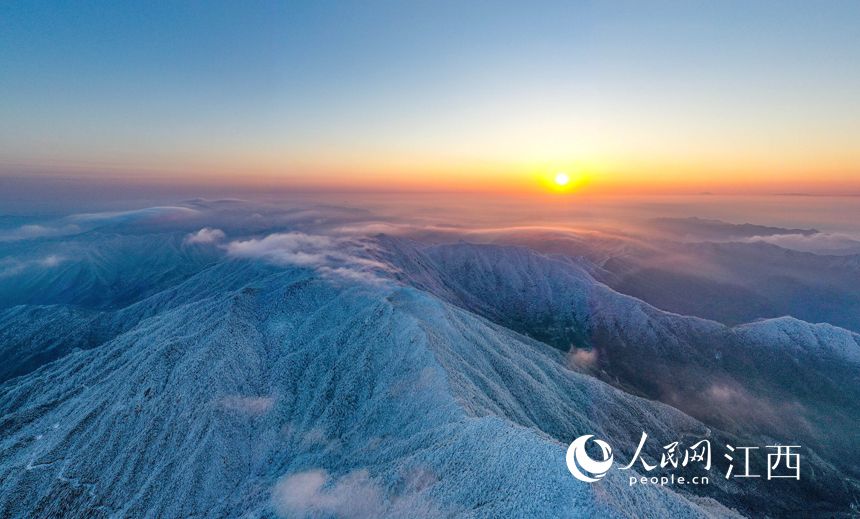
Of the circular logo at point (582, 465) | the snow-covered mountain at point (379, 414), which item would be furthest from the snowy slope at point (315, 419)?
the circular logo at point (582, 465)

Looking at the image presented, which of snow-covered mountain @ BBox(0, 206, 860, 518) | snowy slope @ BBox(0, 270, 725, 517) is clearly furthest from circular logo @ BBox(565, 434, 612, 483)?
snow-covered mountain @ BBox(0, 206, 860, 518)

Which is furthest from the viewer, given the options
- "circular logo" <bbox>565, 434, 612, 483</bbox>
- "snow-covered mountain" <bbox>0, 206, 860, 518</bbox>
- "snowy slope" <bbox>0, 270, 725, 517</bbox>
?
"snow-covered mountain" <bbox>0, 206, 860, 518</bbox>

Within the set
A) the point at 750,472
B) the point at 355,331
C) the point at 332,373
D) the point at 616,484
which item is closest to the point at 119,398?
the point at 332,373

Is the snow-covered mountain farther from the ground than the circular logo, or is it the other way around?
the circular logo

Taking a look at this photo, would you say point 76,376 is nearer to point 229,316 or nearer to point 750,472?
point 229,316

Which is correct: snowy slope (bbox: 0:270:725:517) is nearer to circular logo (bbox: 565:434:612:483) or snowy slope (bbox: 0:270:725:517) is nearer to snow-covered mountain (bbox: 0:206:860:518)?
snow-covered mountain (bbox: 0:206:860:518)

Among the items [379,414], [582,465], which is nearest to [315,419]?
[379,414]

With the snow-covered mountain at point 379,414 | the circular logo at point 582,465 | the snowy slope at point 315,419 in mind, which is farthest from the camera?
the snow-covered mountain at point 379,414

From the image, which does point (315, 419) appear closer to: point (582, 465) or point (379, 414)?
point (379, 414)

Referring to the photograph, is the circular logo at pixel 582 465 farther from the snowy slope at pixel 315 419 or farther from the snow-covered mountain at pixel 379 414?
the snow-covered mountain at pixel 379 414

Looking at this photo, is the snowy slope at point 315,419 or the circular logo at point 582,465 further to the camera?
the snowy slope at point 315,419

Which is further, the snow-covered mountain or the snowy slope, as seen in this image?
the snow-covered mountain
